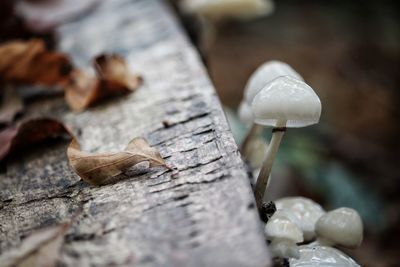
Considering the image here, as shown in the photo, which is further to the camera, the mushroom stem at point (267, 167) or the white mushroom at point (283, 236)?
the mushroom stem at point (267, 167)

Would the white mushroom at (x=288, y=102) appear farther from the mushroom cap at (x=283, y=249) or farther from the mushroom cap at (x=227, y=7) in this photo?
the mushroom cap at (x=227, y=7)

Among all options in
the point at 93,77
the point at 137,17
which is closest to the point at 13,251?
the point at 93,77

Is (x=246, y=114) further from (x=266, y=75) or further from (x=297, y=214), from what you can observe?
A: (x=297, y=214)

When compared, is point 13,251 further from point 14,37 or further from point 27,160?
point 14,37

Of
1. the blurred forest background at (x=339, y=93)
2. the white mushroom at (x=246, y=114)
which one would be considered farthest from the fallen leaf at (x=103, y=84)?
the blurred forest background at (x=339, y=93)

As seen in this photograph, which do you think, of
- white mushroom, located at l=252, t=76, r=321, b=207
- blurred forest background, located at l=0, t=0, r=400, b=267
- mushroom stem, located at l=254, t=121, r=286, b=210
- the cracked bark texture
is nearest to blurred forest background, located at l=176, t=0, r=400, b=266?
blurred forest background, located at l=0, t=0, r=400, b=267

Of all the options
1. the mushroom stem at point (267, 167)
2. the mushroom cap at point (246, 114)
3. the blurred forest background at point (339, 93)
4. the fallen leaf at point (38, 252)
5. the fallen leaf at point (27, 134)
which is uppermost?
the fallen leaf at point (27, 134)

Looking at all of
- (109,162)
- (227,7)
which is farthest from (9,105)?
(227,7)
